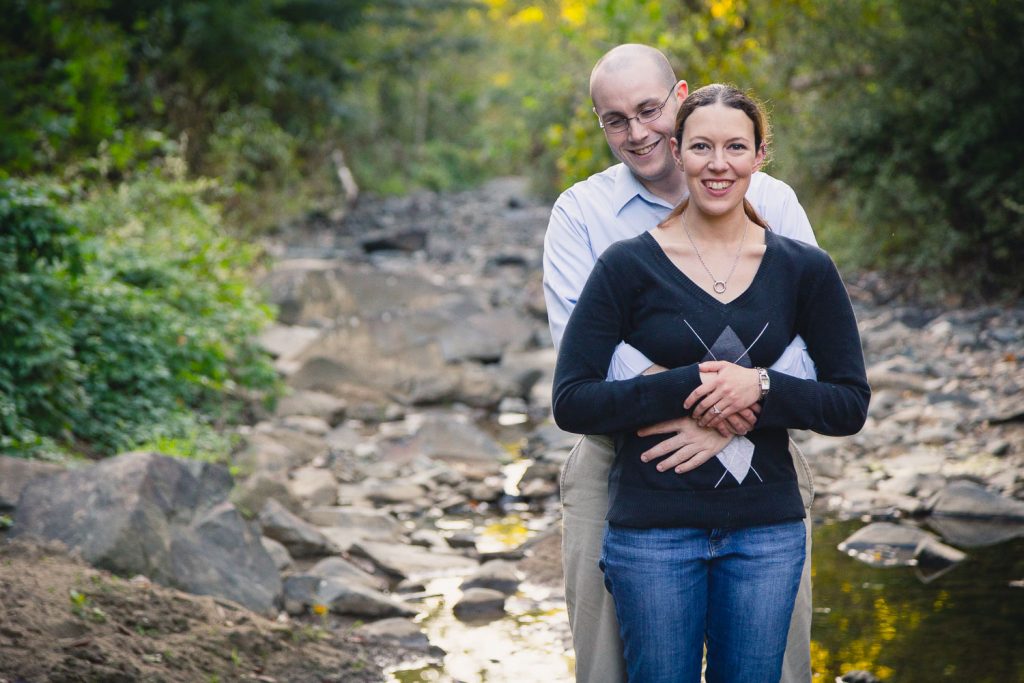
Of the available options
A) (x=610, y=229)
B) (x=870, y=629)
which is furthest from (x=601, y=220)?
(x=870, y=629)

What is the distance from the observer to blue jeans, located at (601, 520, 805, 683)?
8.83ft

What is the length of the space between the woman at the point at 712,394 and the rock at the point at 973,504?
432 cm

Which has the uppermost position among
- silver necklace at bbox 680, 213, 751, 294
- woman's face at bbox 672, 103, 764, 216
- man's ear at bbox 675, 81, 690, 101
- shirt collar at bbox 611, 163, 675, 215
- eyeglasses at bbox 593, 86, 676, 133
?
man's ear at bbox 675, 81, 690, 101

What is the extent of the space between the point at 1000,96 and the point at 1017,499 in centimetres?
616

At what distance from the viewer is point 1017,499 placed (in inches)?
271

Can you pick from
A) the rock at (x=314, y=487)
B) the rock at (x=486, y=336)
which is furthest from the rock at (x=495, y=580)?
the rock at (x=486, y=336)

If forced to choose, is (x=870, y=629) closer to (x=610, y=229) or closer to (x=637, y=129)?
(x=610, y=229)

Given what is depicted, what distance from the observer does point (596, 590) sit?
121 inches

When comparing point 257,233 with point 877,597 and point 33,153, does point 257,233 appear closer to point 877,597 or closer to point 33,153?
point 33,153

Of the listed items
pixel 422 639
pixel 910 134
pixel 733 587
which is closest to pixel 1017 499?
pixel 422 639

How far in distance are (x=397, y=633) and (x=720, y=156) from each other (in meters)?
3.40

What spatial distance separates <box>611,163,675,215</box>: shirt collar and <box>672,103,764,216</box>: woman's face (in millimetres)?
424

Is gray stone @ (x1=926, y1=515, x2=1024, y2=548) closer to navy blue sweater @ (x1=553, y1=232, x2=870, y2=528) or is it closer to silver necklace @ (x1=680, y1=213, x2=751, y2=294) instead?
navy blue sweater @ (x1=553, y1=232, x2=870, y2=528)

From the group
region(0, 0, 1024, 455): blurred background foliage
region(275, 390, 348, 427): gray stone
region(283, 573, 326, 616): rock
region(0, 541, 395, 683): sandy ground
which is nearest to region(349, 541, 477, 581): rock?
region(283, 573, 326, 616): rock
